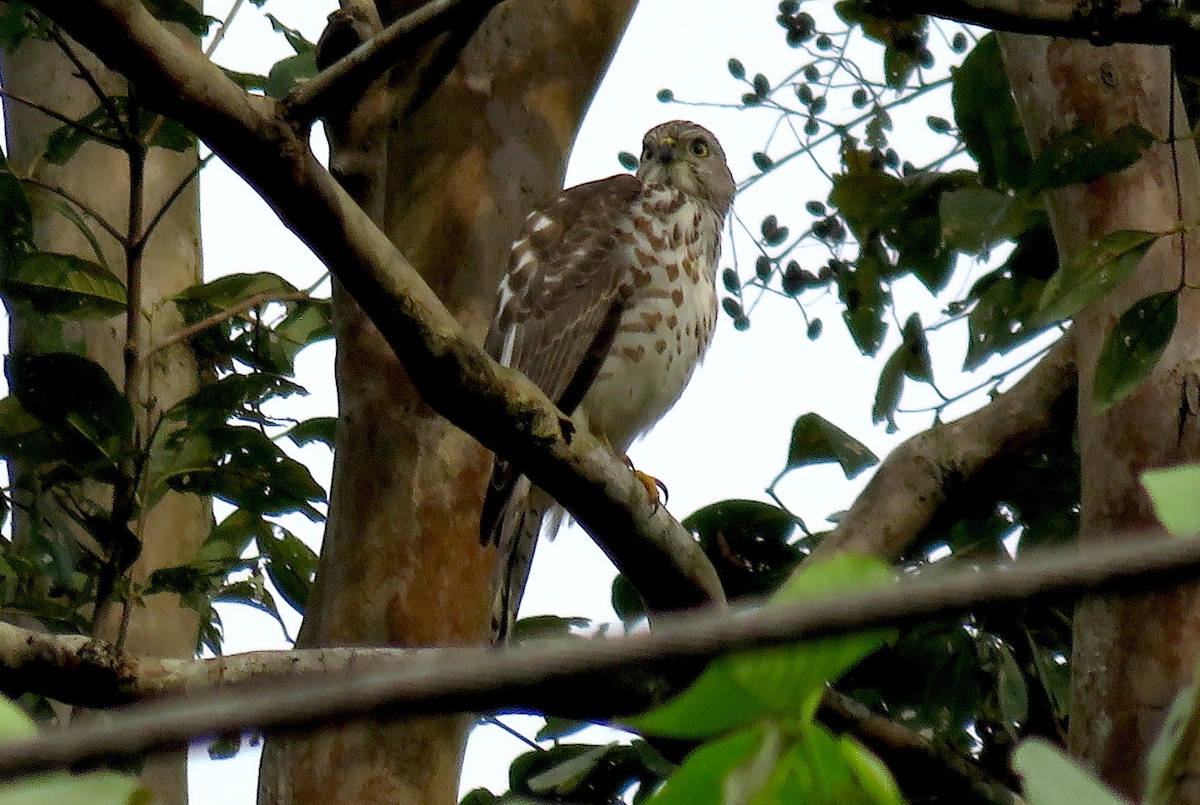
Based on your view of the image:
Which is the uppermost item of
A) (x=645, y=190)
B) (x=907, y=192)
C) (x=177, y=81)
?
(x=645, y=190)

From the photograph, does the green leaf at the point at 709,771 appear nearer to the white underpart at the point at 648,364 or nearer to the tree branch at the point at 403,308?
the tree branch at the point at 403,308

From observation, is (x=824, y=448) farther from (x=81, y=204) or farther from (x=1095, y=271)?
(x=81, y=204)

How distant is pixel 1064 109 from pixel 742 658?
109 inches

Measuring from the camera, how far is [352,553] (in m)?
3.70

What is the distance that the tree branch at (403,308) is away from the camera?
215 centimetres

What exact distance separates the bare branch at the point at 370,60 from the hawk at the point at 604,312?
1.80m

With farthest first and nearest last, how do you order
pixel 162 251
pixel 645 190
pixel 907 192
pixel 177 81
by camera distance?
pixel 162 251, pixel 645 190, pixel 907 192, pixel 177 81

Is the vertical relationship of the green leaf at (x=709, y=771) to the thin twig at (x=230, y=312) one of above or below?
below

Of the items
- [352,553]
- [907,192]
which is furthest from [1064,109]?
[352,553]

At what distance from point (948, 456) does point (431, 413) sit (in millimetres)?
1190

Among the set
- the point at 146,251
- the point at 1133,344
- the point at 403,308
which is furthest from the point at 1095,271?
the point at 146,251

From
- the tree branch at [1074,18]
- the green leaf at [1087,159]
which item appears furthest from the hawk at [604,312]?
the tree branch at [1074,18]

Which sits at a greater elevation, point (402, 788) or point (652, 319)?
point (652, 319)

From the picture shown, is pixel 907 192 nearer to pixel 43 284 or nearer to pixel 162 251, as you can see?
pixel 43 284
